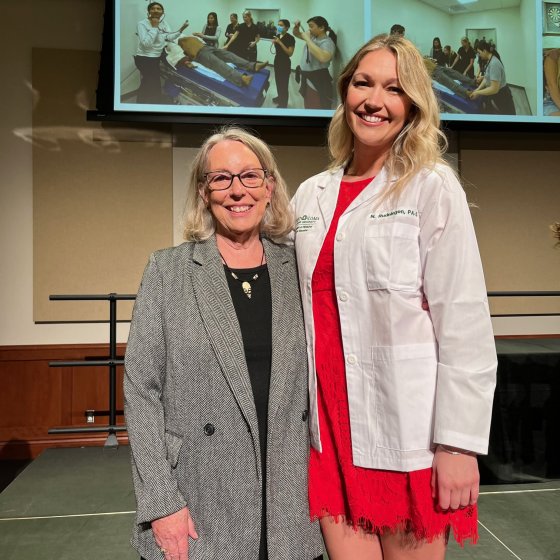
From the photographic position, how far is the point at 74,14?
4250 millimetres

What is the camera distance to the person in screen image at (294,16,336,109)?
4.05 m

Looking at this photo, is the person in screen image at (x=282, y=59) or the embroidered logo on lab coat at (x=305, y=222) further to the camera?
the person in screen image at (x=282, y=59)

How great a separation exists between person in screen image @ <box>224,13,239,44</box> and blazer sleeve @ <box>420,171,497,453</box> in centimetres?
315

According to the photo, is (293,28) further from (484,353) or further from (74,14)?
(484,353)

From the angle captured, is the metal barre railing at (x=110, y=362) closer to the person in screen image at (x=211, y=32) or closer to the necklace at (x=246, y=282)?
the person in screen image at (x=211, y=32)

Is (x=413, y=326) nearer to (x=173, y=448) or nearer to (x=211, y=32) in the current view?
(x=173, y=448)

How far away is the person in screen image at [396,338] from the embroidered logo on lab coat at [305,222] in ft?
0.10

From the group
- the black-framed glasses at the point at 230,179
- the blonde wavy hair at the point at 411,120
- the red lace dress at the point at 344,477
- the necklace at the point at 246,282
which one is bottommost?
the red lace dress at the point at 344,477

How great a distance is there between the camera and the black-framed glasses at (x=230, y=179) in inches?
53.3

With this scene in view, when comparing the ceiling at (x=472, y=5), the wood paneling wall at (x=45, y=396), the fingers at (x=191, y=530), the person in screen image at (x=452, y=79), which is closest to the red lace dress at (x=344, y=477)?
the fingers at (x=191, y=530)

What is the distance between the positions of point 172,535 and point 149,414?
0.76 feet

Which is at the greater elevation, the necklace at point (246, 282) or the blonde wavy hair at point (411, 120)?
the blonde wavy hair at point (411, 120)

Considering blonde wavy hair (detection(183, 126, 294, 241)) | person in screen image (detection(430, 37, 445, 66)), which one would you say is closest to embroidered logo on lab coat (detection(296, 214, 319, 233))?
blonde wavy hair (detection(183, 126, 294, 241))

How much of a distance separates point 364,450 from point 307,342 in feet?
0.82
